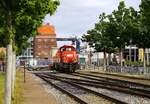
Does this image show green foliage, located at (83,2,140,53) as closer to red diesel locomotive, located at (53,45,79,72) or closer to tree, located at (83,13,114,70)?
tree, located at (83,13,114,70)

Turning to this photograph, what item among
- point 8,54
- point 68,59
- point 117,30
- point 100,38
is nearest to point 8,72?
point 8,54

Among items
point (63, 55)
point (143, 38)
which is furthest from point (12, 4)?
point (63, 55)

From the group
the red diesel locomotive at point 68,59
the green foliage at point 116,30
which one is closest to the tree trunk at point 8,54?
the green foliage at point 116,30

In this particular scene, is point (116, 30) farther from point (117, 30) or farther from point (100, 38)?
point (100, 38)

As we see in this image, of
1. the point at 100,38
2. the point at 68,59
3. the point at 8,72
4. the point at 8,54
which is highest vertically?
the point at 100,38

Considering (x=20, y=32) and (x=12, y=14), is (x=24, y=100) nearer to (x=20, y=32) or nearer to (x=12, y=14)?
(x=20, y=32)

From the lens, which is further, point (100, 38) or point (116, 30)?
point (100, 38)

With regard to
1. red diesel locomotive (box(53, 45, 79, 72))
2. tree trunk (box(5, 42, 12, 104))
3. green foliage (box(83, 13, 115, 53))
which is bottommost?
tree trunk (box(5, 42, 12, 104))

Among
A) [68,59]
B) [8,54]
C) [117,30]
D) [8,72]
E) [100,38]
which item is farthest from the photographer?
[100,38]

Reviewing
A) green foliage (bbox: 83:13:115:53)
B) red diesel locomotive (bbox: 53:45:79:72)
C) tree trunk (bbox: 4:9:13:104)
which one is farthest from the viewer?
green foliage (bbox: 83:13:115:53)

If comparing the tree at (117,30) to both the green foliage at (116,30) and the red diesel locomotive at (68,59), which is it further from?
the red diesel locomotive at (68,59)

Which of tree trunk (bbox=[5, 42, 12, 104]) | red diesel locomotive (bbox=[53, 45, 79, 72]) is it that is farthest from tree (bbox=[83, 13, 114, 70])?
tree trunk (bbox=[5, 42, 12, 104])

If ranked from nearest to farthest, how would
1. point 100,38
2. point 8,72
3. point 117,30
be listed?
point 8,72 → point 117,30 → point 100,38

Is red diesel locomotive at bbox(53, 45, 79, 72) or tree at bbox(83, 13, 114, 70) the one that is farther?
tree at bbox(83, 13, 114, 70)
